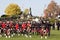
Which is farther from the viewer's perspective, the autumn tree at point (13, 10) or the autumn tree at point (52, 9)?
the autumn tree at point (52, 9)

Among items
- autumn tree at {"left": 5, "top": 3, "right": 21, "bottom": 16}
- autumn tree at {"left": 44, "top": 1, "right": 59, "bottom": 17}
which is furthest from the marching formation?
autumn tree at {"left": 44, "top": 1, "right": 59, "bottom": 17}

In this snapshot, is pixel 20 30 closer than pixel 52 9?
Yes

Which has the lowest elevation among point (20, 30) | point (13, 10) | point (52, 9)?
point (20, 30)

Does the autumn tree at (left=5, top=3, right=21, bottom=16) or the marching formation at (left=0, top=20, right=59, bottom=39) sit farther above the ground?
the autumn tree at (left=5, top=3, right=21, bottom=16)

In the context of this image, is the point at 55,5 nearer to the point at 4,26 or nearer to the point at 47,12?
the point at 47,12

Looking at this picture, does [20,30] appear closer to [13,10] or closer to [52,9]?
[13,10]

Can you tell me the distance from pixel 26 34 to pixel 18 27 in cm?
109

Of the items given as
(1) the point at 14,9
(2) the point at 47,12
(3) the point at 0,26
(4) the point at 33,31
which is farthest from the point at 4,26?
(2) the point at 47,12

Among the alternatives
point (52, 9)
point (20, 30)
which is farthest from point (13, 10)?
point (20, 30)

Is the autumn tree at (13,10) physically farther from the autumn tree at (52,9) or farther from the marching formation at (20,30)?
the marching formation at (20,30)

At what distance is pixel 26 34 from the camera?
2739 centimetres

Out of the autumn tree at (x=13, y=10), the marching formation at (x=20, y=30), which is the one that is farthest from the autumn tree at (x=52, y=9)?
the marching formation at (x=20, y=30)

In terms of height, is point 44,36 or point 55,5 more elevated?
point 55,5

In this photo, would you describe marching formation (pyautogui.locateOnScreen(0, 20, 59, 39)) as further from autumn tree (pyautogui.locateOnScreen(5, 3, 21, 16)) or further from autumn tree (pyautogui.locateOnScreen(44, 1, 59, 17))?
autumn tree (pyautogui.locateOnScreen(44, 1, 59, 17))
